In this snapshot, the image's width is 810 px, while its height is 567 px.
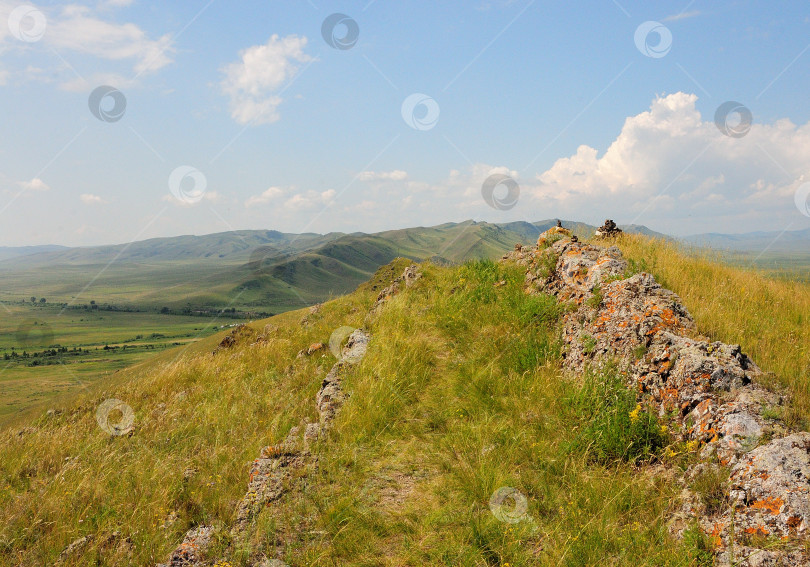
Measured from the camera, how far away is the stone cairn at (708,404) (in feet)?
11.4

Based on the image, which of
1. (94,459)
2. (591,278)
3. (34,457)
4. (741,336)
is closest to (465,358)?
(591,278)

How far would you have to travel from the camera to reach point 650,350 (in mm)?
5902

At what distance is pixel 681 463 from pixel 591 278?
420cm

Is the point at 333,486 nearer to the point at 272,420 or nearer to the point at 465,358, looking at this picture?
the point at 272,420

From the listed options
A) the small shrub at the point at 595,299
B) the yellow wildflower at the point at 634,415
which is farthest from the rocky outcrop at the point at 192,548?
the small shrub at the point at 595,299

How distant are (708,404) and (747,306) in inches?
208

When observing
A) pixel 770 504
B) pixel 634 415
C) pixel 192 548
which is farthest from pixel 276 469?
pixel 770 504

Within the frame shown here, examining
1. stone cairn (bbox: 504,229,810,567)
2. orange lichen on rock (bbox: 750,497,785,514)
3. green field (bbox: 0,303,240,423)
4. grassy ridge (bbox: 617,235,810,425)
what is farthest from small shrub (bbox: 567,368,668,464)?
green field (bbox: 0,303,240,423)

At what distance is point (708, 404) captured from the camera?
→ 473 centimetres

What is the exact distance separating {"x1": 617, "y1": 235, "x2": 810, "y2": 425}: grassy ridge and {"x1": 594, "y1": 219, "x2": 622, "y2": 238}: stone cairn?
122cm

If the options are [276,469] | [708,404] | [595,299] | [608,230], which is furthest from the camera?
[608,230]

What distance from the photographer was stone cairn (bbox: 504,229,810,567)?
3469 millimetres

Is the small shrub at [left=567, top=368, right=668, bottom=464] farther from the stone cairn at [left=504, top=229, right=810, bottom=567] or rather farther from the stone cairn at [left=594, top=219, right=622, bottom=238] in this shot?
the stone cairn at [left=594, top=219, right=622, bottom=238]

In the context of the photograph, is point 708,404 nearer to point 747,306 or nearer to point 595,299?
point 595,299
